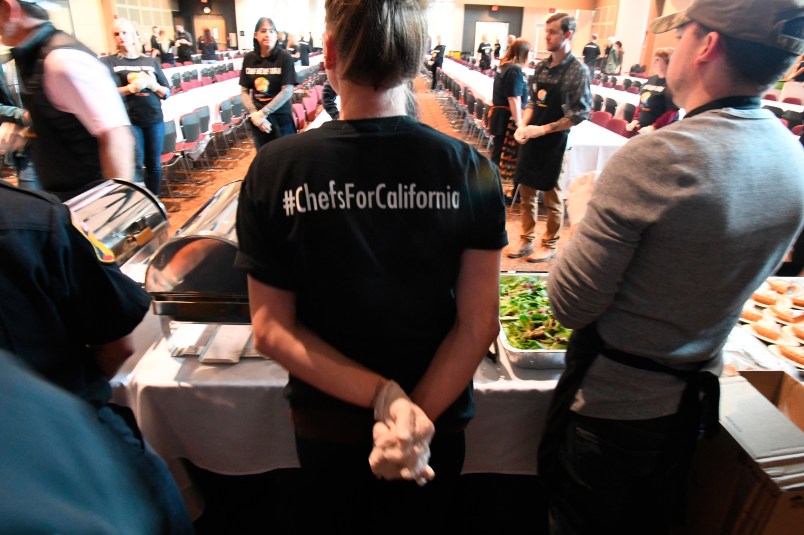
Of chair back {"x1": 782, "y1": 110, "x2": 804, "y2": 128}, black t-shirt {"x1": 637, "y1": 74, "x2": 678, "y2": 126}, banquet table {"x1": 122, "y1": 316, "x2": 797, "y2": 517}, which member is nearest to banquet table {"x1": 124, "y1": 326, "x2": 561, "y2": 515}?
banquet table {"x1": 122, "y1": 316, "x2": 797, "y2": 517}

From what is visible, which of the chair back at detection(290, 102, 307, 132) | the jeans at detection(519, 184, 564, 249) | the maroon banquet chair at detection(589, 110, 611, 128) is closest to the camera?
the jeans at detection(519, 184, 564, 249)

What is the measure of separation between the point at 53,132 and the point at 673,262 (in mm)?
1907

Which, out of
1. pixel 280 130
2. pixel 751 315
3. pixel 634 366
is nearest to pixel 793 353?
pixel 751 315

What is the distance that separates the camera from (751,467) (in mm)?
1029

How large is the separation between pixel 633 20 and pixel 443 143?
17827mm

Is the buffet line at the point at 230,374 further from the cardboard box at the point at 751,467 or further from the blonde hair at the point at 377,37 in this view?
the blonde hair at the point at 377,37

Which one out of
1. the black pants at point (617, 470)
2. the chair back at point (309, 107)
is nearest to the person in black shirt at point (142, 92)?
the chair back at point (309, 107)

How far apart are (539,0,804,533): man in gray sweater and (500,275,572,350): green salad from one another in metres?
0.22

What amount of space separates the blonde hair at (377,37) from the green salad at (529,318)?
629mm

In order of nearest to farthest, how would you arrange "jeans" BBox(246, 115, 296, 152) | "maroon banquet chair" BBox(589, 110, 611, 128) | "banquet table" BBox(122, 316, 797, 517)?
"banquet table" BBox(122, 316, 797, 517), "jeans" BBox(246, 115, 296, 152), "maroon banquet chair" BBox(589, 110, 611, 128)

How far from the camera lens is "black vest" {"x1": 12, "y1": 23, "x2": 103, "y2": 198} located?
5.21ft

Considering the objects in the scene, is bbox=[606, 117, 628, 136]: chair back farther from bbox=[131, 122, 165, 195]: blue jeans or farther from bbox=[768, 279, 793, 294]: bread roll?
bbox=[131, 122, 165, 195]: blue jeans

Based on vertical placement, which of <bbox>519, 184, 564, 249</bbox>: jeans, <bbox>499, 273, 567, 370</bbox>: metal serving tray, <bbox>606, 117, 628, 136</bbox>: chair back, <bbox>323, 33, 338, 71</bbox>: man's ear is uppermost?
<bbox>323, 33, 338, 71</bbox>: man's ear

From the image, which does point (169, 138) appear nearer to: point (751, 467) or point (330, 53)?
point (330, 53)
